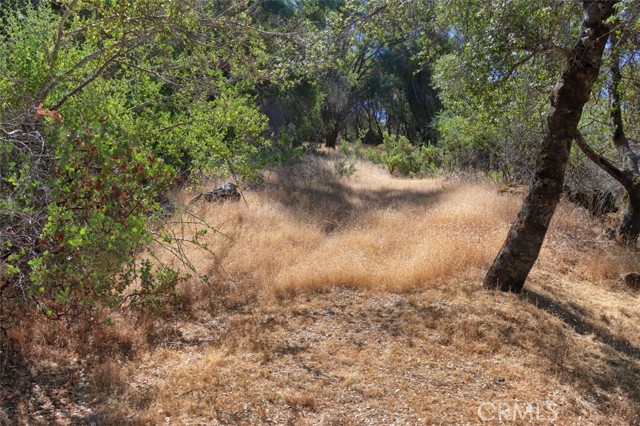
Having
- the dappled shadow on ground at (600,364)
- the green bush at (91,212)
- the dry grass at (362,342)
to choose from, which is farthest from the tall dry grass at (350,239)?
the green bush at (91,212)

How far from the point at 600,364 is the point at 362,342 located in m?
2.33

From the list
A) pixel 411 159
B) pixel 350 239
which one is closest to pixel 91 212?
pixel 350 239

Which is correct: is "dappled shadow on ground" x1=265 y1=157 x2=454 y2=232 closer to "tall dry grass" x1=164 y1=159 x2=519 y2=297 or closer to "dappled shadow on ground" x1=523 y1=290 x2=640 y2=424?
"tall dry grass" x1=164 y1=159 x2=519 y2=297

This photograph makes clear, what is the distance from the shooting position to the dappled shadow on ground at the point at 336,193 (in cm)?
1022

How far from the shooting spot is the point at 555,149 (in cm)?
534

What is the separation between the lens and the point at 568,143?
530 centimetres

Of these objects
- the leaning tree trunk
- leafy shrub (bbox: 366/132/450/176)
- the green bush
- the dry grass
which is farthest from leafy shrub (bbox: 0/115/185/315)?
leafy shrub (bbox: 366/132/450/176)

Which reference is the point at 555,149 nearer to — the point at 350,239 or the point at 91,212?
the point at 350,239

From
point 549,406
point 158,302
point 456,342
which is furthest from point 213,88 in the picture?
point 549,406

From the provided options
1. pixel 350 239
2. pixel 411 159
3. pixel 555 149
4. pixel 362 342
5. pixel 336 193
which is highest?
pixel 555 149

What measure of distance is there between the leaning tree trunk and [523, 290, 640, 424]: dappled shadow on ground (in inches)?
17.7

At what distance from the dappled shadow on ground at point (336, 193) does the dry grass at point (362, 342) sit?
1941mm

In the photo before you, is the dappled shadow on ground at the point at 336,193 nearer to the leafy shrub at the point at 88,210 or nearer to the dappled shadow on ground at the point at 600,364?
the dappled shadow on ground at the point at 600,364

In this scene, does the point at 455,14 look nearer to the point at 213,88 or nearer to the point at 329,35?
the point at 329,35
